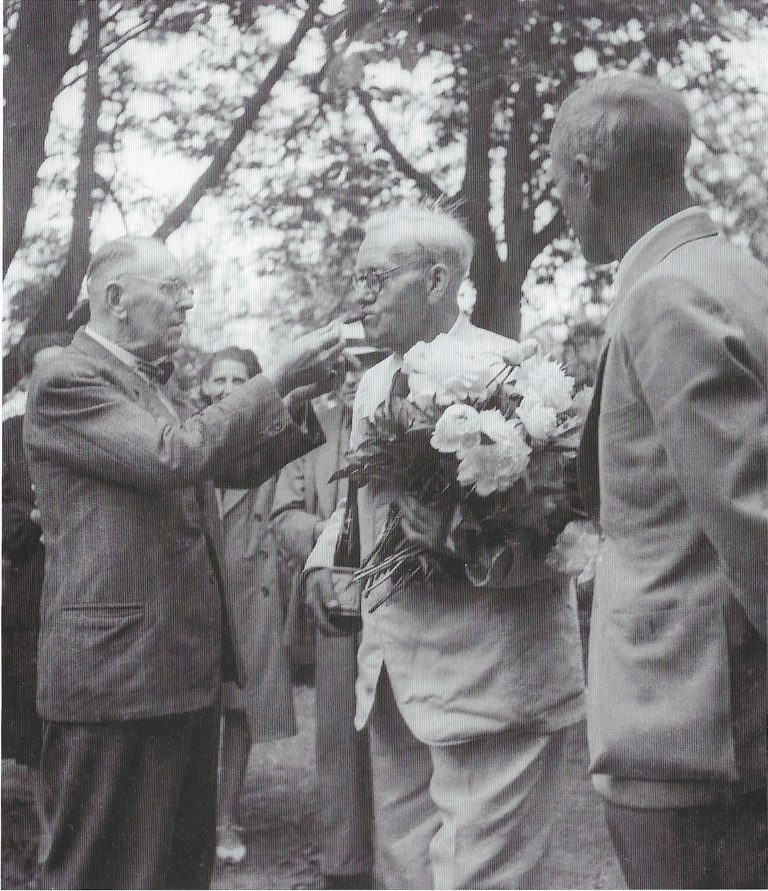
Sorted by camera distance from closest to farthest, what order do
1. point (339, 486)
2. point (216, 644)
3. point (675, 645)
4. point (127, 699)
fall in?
point (675, 645) → point (127, 699) → point (216, 644) → point (339, 486)

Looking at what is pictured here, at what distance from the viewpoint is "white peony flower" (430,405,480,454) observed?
2.26 meters

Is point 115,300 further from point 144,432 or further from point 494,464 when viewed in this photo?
point 494,464

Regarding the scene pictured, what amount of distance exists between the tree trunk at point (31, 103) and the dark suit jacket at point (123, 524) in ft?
1.63

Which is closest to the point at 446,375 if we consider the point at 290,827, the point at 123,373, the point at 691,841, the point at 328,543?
the point at 328,543

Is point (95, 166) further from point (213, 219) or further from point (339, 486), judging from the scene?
point (339, 486)

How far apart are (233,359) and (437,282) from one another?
1.92 feet

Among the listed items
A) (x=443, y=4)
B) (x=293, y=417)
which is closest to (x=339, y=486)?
(x=293, y=417)

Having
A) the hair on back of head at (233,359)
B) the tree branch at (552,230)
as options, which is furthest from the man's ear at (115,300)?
the tree branch at (552,230)

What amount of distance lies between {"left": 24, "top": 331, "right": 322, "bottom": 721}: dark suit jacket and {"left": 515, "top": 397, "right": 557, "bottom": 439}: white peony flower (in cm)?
65

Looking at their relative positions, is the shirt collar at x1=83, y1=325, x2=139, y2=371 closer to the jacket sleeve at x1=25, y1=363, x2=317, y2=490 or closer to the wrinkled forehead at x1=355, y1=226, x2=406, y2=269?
the jacket sleeve at x1=25, y1=363, x2=317, y2=490

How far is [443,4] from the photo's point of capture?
2.71 meters

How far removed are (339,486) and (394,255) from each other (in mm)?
700

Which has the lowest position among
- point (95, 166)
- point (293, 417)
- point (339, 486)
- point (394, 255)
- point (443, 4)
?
point (339, 486)

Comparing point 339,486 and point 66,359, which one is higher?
point 66,359
